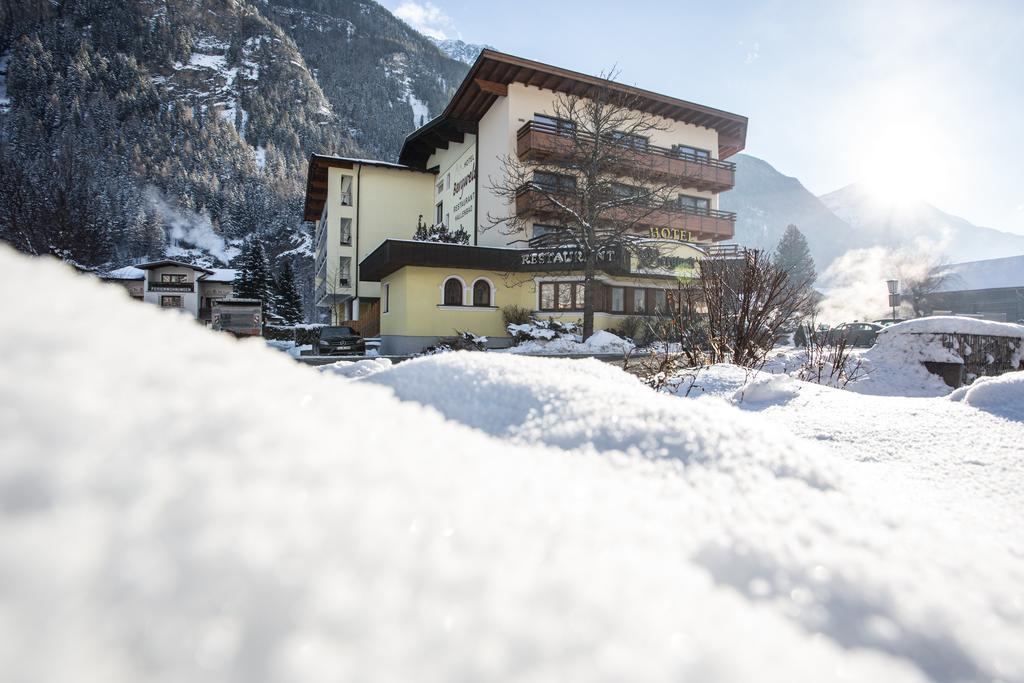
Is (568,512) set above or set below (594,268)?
below

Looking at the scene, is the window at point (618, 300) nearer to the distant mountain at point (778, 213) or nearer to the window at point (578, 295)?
the window at point (578, 295)

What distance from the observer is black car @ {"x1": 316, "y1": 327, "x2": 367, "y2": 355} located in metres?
17.6

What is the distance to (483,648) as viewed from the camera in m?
0.37

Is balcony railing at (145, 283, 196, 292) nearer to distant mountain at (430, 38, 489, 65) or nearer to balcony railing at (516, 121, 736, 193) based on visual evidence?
balcony railing at (516, 121, 736, 193)

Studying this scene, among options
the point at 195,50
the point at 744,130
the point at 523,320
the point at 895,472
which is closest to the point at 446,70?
the point at 195,50

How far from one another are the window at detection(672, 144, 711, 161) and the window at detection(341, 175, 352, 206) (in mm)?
17759

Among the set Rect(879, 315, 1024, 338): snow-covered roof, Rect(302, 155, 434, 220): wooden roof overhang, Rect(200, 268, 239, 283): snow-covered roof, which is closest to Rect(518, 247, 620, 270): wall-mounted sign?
Rect(879, 315, 1024, 338): snow-covered roof

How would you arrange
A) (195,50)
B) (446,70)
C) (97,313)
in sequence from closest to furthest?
(97,313) → (195,50) → (446,70)

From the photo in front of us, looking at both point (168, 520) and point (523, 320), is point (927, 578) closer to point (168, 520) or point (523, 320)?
point (168, 520)

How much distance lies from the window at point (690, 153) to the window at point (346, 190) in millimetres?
17759

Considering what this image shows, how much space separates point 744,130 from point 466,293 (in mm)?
17729

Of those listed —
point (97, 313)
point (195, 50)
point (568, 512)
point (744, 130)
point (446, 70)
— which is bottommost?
point (568, 512)

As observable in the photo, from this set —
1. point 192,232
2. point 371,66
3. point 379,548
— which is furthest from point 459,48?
point 379,548

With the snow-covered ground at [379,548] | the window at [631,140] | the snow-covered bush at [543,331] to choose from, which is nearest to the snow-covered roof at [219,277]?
the snow-covered bush at [543,331]
